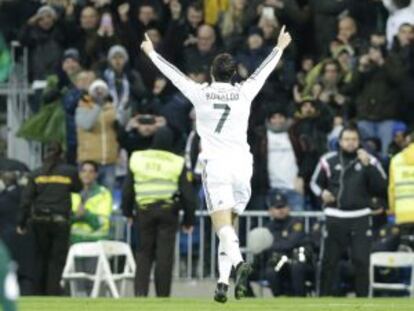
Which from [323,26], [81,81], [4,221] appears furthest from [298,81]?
[4,221]

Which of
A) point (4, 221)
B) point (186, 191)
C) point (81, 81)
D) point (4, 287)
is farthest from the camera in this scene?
point (81, 81)

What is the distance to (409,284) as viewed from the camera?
2584 cm

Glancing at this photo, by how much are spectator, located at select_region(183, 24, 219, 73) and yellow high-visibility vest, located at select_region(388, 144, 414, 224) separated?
434 cm

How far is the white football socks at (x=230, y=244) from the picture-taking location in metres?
19.7

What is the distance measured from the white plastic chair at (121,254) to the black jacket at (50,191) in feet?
2.34

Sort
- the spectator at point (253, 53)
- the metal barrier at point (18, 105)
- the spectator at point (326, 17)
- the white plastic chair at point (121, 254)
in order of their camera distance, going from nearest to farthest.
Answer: the white plastic chair at point (121, 254) < the spectator at point (253, 53) < the spectator at point (326, 17) < the metal barrier at point (18, 105)

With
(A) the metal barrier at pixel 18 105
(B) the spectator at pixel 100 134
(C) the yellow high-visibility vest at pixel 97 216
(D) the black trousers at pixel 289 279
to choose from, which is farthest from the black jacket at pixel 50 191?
(A) the metal barrier at pixel 18 105

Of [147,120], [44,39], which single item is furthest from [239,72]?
[44,39]

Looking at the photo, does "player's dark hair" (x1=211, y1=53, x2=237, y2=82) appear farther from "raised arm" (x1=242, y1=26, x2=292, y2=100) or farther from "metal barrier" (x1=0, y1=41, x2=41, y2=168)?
"metal barrier" (x1=0, y1=41, x2=41, y2=168)

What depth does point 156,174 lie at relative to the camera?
82.4 ft

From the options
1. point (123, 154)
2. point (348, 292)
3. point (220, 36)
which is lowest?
point (348, 292)

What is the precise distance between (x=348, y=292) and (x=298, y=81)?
4126mm

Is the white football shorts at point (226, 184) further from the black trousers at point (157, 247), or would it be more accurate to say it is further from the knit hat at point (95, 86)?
the knit hat at point (95, 86)

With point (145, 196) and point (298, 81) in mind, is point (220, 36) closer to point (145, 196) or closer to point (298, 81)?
point (298, 81)
